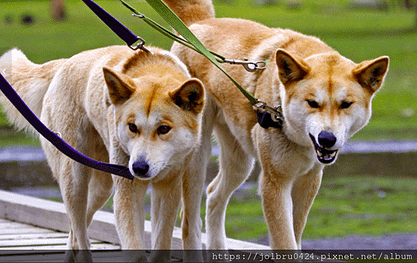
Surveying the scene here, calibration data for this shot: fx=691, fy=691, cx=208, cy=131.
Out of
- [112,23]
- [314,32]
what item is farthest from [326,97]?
[314,32]

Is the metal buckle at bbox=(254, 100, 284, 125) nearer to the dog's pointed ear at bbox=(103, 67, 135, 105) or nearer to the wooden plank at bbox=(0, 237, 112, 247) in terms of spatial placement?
the dog's pointed ear at bbox=(103, 67, 135, 105)

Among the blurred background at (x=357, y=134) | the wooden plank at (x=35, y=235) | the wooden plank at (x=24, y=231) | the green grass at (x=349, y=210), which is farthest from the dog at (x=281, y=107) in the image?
the green grass at (x=349, y=210)

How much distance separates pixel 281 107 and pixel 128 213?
1149mm

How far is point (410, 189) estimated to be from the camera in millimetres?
9070

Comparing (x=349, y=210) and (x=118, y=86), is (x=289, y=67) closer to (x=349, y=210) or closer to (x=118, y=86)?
(x=118, y=86)

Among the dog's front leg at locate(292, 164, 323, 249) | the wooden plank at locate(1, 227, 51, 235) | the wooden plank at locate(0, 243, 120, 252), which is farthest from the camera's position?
the wooden plank at locate(1, 227, 51, 235)

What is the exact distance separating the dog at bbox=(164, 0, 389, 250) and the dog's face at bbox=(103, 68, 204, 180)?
0.61 meters

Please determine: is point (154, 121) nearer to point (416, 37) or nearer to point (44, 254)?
point (44, 254)

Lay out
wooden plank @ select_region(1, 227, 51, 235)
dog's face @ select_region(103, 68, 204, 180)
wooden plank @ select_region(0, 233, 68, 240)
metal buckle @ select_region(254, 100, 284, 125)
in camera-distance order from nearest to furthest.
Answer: dog's face @ select_region(103, 68, 204, 180)
metal buckle @ select_region(254, 100, 284, 125)
wooden plank @ select_region(0, 233, 68, 240)
wooden plank @ select_region(1, 227, 51, 235)

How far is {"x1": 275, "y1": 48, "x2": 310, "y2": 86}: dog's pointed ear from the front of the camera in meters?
4.05

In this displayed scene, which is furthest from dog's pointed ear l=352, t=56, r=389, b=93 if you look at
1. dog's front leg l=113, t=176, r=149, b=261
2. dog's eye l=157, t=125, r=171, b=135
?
dog's front leg l=113, t=176, r=149, b=261

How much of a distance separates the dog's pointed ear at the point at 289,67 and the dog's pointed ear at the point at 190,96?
21.4 inches

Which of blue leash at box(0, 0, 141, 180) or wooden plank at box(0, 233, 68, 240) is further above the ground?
blue leash at box(0, 0, 141, 180)

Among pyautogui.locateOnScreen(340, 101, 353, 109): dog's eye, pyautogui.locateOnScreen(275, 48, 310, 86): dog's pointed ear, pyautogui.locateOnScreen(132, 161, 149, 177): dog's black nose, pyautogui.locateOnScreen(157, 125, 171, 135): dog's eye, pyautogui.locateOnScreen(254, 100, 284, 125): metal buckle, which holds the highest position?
pyautogui.locateOnScreen(275, 48, 310, 86): dog's pointed ear
